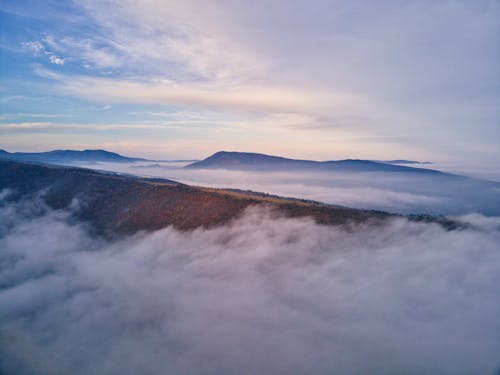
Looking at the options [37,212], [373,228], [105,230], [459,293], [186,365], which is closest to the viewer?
[186,365]

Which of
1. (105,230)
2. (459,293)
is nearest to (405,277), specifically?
(459,293)

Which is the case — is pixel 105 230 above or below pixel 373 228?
below

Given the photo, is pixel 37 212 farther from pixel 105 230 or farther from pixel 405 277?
pixel 405 277

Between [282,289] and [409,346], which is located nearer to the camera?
[409,346]

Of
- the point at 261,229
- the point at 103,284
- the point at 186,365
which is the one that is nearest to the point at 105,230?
the point at 103,284

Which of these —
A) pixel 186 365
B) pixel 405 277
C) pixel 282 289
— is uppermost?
pixel 405 277

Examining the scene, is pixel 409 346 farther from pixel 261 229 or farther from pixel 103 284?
pixel 103 284

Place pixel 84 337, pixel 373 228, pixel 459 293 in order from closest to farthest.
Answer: pixel 84 337, pixel 459 293, pixel 373 228
